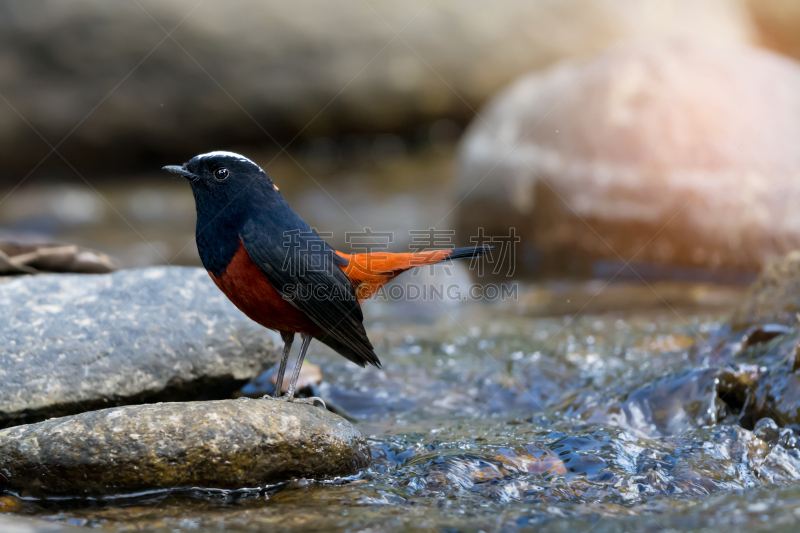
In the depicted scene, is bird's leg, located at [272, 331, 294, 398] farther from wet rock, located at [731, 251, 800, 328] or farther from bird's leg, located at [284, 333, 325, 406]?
wet rock, located at [731, 251, 800, 328]

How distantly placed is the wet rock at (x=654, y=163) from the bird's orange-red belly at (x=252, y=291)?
4.81 metres

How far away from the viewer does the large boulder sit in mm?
10922

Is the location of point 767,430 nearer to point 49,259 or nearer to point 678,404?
point 678,404

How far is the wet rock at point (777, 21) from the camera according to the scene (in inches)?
572

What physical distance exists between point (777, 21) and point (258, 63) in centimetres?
1046

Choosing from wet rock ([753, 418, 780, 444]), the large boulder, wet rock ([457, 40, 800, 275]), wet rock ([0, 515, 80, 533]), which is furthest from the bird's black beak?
the large boulder

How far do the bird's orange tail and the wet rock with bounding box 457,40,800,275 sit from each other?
403cm

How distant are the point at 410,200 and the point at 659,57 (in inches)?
185

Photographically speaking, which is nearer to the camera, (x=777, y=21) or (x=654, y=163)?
(x=654, y=163)

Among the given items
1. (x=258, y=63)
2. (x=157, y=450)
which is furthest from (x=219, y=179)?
(x=258, y=63)

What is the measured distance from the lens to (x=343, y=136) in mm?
12367

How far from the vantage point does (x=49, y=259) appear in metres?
4.76

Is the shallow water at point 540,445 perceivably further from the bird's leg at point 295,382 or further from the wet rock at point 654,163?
the wet rock at point 654,163

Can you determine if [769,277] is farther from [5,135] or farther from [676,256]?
[5,135]
